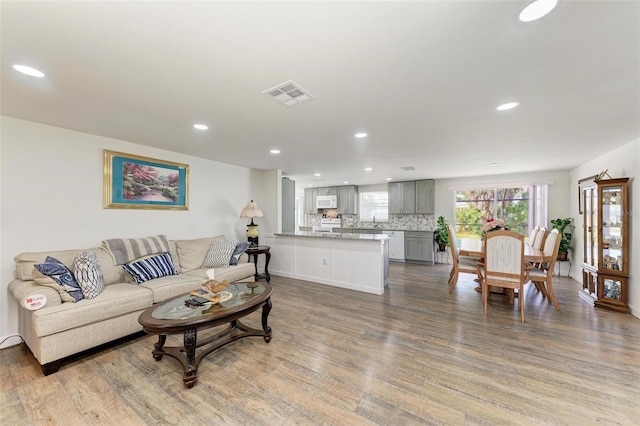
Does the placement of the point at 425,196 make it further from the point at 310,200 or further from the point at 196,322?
the point at 196,322

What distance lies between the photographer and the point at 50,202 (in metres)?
2.75

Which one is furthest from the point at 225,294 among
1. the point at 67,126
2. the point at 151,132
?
the point at 67,126

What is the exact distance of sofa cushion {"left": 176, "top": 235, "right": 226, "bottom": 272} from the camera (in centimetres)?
369

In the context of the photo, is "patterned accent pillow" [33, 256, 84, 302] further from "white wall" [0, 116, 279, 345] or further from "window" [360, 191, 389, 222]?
"window" [360, 191, 389, 222]

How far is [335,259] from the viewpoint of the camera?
4512 millimetres

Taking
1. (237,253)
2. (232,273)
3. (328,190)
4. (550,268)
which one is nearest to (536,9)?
(550,268)

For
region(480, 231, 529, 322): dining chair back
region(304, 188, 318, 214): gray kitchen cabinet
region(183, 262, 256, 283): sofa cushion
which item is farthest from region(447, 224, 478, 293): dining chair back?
region(304, 188, 318, 214): gray kitchen cabinet

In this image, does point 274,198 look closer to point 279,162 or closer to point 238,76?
point 279,162

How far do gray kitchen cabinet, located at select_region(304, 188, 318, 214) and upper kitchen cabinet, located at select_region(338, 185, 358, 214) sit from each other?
0.95 m

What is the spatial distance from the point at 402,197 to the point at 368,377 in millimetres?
5686

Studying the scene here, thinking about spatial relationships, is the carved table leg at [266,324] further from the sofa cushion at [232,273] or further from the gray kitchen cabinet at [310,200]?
the gray kitchen cabinet at [310,200]

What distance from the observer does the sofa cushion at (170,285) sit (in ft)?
9.03

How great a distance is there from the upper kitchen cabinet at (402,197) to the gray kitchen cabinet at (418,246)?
0.67 m

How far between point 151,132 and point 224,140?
0.81m
